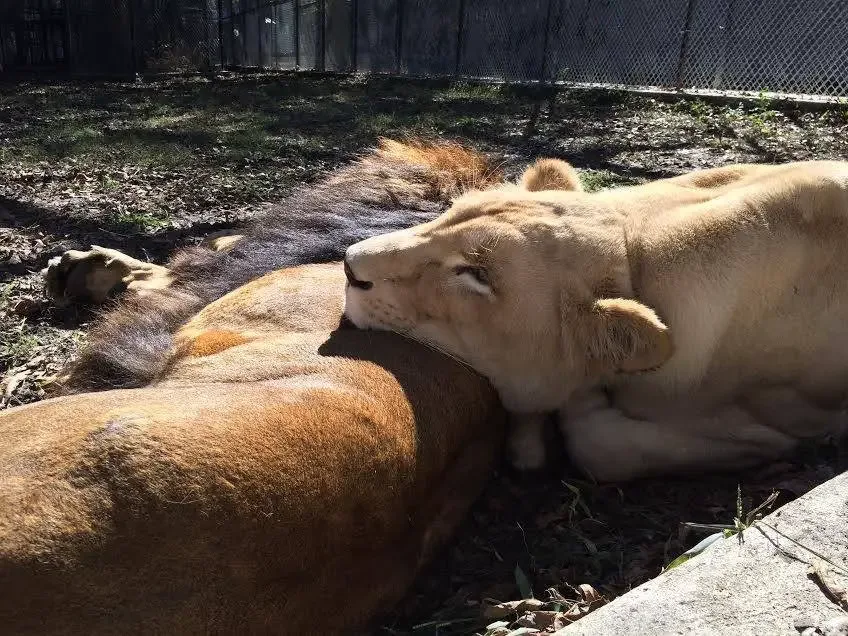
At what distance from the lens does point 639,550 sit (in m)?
2.70

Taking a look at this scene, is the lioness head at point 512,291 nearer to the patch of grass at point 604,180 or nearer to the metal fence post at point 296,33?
the patch of grass at point 604,180

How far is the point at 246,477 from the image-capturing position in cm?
205

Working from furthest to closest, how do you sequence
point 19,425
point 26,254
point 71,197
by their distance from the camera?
point 71,197, point 26,254, point 19,425

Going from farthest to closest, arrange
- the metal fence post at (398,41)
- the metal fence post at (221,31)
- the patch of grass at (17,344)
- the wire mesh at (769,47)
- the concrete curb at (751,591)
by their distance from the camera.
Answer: the metal fence post at (221,31) → the metal fence post at (398,41) → the wire mesh at (769,47) → the patch of grass at (17,344) → the concrete curb at (751,591)

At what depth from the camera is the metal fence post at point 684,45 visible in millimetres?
11609

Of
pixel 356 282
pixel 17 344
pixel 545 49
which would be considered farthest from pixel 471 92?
pixel 356 282

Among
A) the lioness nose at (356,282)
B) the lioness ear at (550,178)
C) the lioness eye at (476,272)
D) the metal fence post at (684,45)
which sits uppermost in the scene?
the metal fence post at (684,45)

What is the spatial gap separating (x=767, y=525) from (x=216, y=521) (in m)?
1.31

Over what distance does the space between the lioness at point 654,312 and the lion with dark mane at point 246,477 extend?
0.18 metres

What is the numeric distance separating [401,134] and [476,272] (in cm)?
668

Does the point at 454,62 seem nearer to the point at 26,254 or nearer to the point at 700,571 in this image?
the point at 26,254

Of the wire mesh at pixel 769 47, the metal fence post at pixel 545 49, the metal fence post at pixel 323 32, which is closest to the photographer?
the wire mesh at pixel 769 47

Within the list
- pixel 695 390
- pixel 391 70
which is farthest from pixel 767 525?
pixel 391 70

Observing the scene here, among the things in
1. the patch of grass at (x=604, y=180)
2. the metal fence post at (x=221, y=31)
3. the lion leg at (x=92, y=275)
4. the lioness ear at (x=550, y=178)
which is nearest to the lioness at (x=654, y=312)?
the lioness ear at (x=550, y=178)
